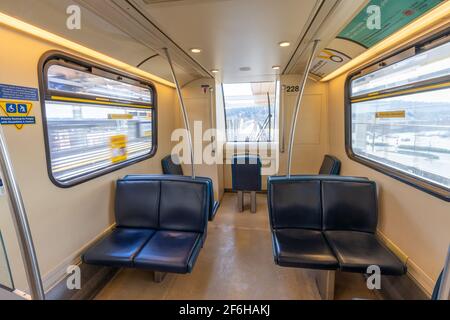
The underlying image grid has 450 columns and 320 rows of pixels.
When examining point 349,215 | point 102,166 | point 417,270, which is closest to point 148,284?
point 102,166

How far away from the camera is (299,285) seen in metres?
2.06

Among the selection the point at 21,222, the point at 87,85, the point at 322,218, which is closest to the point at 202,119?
the point at 87,85

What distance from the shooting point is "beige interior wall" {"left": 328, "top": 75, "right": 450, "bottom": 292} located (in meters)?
1.49

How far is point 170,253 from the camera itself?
1.80 metres

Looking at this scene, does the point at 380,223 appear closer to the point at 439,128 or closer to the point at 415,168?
the point at 415,168

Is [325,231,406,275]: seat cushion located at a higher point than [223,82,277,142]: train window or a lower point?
lower

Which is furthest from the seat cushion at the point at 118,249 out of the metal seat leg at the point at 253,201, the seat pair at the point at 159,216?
the metal seat leg at the point at 253,201

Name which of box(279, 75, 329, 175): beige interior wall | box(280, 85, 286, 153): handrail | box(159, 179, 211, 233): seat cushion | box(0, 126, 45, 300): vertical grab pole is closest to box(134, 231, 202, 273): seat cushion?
box(159, 179, 211, 233): seat cushion

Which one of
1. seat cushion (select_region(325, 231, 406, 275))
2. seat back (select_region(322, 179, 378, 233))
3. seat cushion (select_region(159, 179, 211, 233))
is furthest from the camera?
seat cushion (select_region(159, 179, 211, 233))

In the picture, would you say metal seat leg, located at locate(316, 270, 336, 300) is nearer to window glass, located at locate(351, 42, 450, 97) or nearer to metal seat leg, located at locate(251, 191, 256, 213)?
window glass, located at locate(351, 42, 450, 97)

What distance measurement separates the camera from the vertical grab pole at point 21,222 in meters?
0.72

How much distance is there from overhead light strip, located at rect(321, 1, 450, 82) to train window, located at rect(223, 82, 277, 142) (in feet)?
7.25

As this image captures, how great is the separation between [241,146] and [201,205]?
267cm

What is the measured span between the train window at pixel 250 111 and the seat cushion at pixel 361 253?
10.5ft
